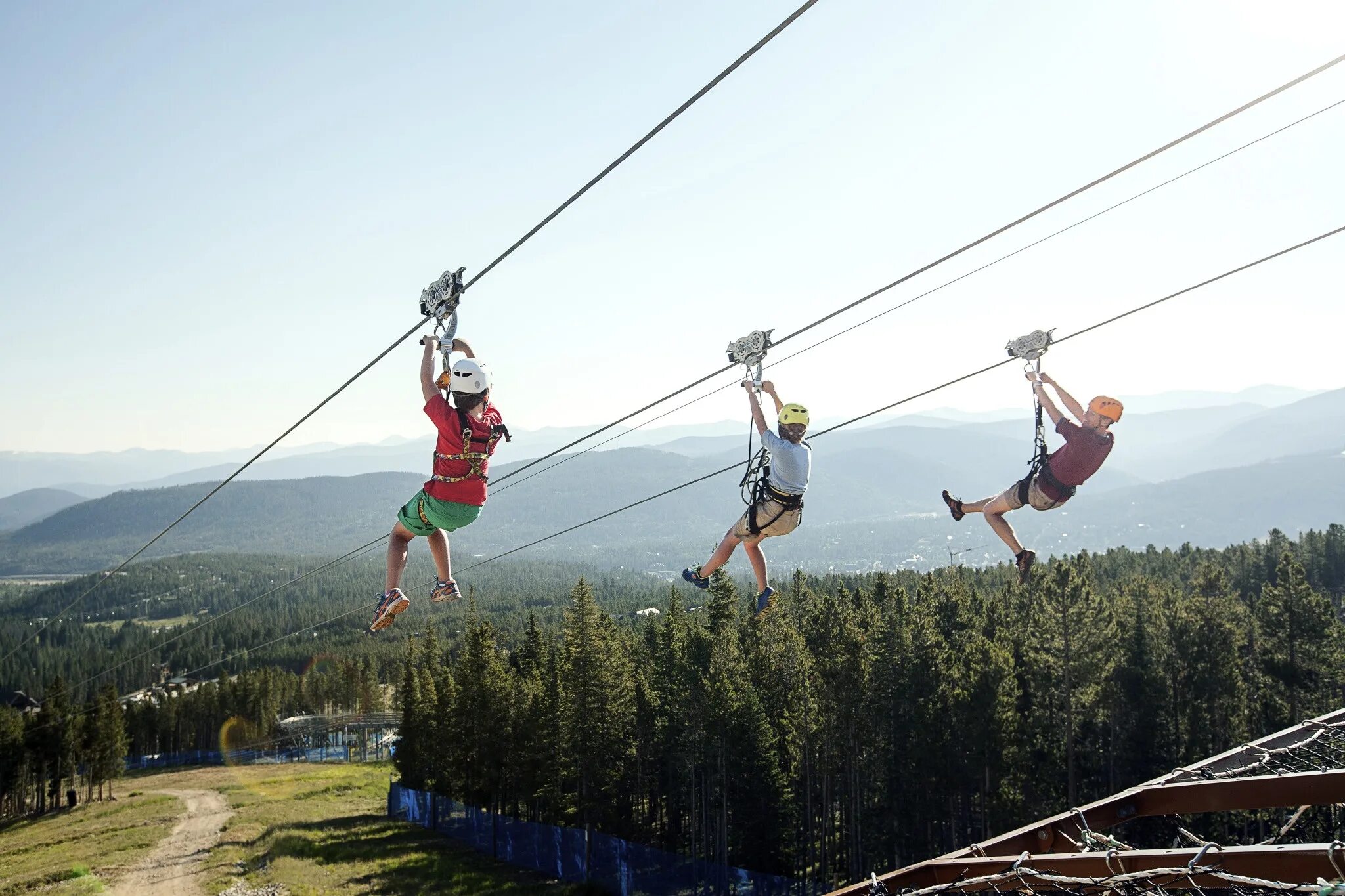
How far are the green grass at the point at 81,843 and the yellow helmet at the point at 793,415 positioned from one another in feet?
142

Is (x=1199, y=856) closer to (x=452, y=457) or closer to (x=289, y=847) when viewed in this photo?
(x=452, y=457)

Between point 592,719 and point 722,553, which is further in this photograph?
point 592,719

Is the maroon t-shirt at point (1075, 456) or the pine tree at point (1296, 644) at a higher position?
the maroon t-shirt at point (1075, 456)

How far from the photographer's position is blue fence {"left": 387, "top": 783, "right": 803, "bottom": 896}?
37062 mm

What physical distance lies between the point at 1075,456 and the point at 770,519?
3.10m

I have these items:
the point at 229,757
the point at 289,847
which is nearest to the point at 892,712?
the point at 289,847

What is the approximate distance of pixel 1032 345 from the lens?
8539 millimetres

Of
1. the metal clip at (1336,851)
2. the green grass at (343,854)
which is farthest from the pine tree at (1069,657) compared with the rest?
the metal clip at (1336,851)

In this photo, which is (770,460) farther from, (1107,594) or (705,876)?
(1107,594)

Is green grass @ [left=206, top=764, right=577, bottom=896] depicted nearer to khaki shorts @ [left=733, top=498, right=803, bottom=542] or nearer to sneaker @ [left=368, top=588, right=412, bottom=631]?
sneaker @ [left=368, top=588, right=412, bottom=631]

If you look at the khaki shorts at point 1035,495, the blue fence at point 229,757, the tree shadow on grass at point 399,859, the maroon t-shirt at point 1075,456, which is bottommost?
the blue fence at point 229,757

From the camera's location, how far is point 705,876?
3800 centimetres

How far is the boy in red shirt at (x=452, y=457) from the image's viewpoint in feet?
26.6

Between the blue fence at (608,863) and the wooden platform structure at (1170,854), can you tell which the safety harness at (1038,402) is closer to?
the wooden platform structure at (1170,854)
